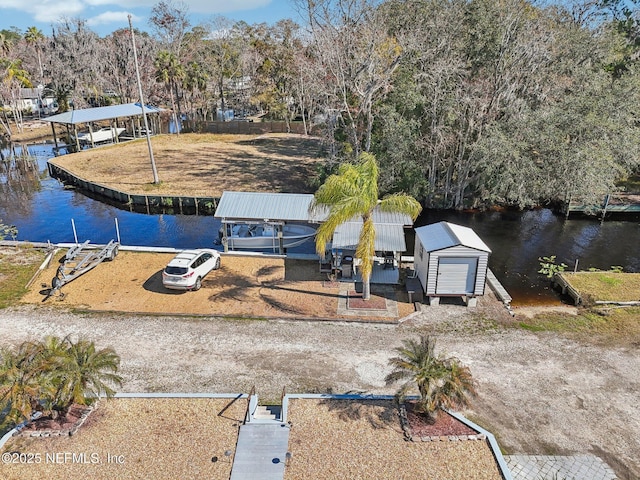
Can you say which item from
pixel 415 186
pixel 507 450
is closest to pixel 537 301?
pixel 507 450

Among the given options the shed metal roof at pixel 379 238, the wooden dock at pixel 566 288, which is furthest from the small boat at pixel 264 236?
the wooden dock at pixel 566 288

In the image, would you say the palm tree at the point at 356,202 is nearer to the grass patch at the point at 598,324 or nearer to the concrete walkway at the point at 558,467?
the grass patch at the point at 598,324

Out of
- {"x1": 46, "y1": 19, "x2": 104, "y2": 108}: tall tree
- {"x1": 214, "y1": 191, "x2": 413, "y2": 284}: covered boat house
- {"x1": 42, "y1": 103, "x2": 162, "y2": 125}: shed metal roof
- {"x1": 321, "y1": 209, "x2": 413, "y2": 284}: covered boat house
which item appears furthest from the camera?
{"x1": 46, "y1": 19, "x2": 104, "y2": 108}: tall tree

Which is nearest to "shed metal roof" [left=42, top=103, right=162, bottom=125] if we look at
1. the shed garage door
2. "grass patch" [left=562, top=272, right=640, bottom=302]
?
the shed garage door

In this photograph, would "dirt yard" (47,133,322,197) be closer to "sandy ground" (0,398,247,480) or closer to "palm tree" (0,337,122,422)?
"palm tree" (0,337,122,422)

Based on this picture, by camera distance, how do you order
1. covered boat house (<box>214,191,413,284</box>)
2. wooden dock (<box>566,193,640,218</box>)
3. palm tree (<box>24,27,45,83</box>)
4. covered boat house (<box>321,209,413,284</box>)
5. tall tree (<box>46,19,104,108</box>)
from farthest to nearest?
palm tree (<box>24,27,45,83</box>)
tall tree (<box>46,19,104,108</box>)
wooden dock (<box>566,193,640,218</box>)
covered boat house (<box>214,191,413,284</box>)
covered boat house (<box>321,209,413,284</box>)

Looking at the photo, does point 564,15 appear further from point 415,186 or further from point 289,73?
point 289,73

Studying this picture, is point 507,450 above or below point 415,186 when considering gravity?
below
